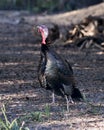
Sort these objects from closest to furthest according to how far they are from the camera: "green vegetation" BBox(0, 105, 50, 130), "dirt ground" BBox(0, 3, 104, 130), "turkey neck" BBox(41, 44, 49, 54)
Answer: "green vegetation" BBox(0, 105, 50, 130) < "dirt ground" BBox(0, 3, 104, 130) < "turkey neck" BBox(41, 44, 49, 54)

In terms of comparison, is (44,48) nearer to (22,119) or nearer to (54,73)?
(54,73)

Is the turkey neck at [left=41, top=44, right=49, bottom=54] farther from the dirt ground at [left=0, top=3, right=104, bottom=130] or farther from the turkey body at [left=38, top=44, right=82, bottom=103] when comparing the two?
the dirt ground at [left=0, top=3, right=104, bottom=130]

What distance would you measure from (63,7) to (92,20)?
9.45 metres

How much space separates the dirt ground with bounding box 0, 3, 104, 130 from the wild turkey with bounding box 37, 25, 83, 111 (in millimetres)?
316

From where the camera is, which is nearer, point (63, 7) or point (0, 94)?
point (0, 94)

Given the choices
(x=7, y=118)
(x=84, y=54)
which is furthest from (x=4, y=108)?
(x=84, y=54)

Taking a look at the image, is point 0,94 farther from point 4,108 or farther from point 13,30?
point 13,30

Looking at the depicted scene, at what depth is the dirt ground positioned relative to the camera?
8.13 m

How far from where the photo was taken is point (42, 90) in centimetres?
1002

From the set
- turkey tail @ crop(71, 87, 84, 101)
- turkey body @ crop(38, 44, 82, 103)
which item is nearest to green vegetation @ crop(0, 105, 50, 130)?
turkey body @ crop(38, 44, 82, 103)

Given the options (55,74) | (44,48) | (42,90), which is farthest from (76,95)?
(42,90)

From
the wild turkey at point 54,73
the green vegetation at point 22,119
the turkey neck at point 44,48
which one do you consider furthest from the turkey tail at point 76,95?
the turkey neck at point 44,48

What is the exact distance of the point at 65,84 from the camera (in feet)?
28.4

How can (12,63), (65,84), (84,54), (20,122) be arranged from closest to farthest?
(20,122) < (65,84) < (12,63) < (84,54)
